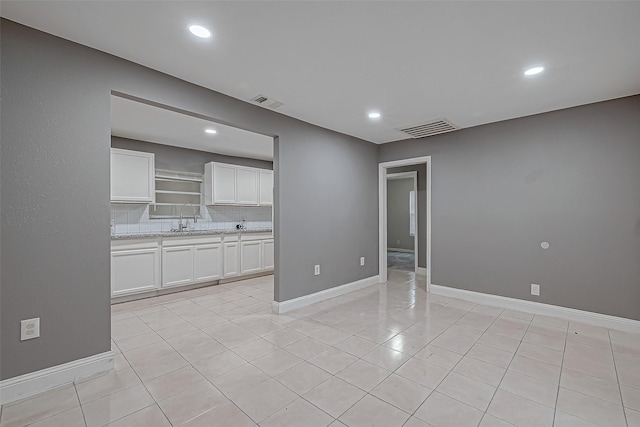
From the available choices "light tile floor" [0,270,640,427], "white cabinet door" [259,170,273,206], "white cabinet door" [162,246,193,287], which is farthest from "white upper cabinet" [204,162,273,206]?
"light tile floor" [0,270,640,427]

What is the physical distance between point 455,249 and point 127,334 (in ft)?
13.4

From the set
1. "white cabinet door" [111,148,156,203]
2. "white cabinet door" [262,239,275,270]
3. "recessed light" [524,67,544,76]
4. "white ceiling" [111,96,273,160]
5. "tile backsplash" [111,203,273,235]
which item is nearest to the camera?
"recessed light" [524,67,544,76]

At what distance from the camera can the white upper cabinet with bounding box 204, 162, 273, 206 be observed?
5137 millimetres

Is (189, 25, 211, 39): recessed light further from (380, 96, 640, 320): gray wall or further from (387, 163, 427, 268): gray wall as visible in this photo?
(387, 163, 427, 268): gray wall

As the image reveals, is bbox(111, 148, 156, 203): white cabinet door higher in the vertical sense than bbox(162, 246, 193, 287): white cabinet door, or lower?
higher

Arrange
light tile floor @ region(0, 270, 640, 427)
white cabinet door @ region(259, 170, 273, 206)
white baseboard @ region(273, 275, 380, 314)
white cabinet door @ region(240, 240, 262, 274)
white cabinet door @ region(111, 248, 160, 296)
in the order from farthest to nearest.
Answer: white cabinet door @ region(259, 170, 273, 206) → white cabinet door @ region(240, 240, 262, 274) → white cabinet door @ region(111, 248, 160, 296) → white baseboard @ region(273, 275, 380, 314) → light tile floor @ region(0, 270, 640, 427)

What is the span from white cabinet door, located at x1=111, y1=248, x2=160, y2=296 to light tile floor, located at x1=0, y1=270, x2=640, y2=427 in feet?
1.68

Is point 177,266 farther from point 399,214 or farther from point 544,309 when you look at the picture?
point 399,214

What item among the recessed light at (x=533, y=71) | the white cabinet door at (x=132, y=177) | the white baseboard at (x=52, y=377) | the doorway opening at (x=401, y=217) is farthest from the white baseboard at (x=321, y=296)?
the doorway opening at (x=401, y=217)

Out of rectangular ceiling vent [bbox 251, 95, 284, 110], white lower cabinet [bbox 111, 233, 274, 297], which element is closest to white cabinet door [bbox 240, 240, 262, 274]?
white lower cabinet [bbox 111, 233, 274, 297]

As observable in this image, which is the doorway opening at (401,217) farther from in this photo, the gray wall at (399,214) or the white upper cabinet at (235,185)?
the white upper cabinet at (235,185)

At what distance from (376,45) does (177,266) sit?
389cm

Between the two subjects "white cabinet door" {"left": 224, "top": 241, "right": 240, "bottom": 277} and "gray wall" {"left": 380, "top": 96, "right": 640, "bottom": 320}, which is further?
"white cabinet door" {"left": 224, "top": 241, "right": 240, "bottom": 277}

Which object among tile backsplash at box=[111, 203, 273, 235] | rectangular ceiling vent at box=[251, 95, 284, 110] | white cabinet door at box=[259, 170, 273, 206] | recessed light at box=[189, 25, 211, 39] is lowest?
tile backsplash at box=[111, 203, 273, 235]
